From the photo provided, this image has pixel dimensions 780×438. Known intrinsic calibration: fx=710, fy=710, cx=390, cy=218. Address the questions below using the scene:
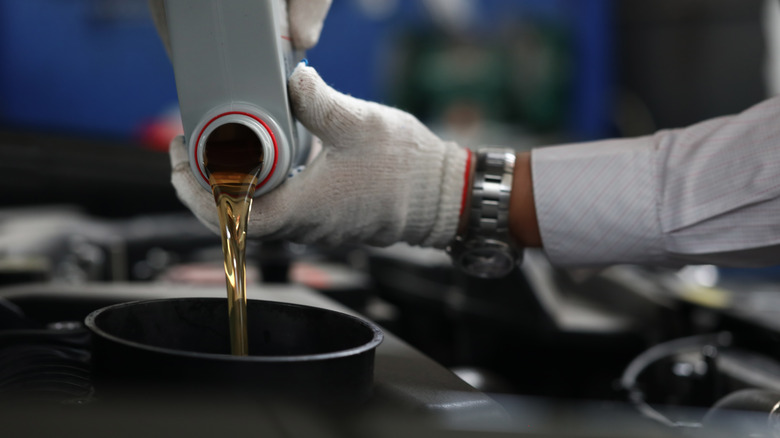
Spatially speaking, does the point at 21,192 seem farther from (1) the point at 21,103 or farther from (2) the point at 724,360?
(1) the point at 21,103

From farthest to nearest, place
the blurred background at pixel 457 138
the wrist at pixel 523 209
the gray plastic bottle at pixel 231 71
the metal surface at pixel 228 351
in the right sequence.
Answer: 1. the blurred background at pixel 457 138
2. the wrist at pixel 523 209
3. the gray plastic bottle at pixel 231 71
4. the metal surface at pixel 228 351

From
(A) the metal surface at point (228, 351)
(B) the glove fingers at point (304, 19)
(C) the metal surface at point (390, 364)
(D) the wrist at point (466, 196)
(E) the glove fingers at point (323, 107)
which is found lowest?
(C) the metal surface at point (390, 364)

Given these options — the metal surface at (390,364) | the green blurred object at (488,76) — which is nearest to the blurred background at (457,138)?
the green blurred object at (488,76)

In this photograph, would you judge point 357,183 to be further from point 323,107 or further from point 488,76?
point 488,76

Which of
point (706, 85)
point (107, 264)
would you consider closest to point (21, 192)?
point (107, 264)

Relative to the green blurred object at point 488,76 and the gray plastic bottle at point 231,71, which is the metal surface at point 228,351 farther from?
the green blurred object at point 488,76

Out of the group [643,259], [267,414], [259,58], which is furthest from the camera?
[643,259]

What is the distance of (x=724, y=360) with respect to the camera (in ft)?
2.57

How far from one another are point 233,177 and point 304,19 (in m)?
0.17

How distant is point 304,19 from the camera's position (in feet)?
2.04

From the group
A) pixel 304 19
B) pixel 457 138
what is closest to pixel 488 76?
pixel 457 138

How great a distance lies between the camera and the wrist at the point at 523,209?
0.73 meters

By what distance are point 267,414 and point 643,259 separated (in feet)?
1.77

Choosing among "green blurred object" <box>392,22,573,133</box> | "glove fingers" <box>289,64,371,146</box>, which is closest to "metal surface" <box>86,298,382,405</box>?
"glove fingers" <box>289,64,371,146</box>
